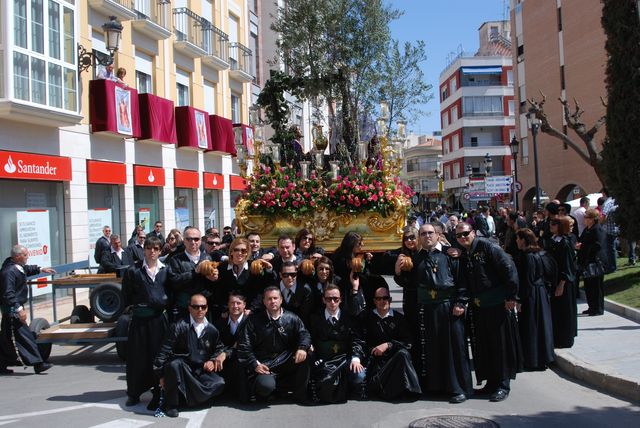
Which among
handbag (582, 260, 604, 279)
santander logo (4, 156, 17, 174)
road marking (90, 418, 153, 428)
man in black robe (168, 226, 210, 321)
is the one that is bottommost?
road marking (90, 418, 153, 428)

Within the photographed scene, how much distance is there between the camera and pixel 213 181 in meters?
26.3

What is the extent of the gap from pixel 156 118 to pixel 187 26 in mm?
5144

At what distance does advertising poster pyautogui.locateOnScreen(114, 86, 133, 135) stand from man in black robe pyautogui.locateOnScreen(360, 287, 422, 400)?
12.8 metres

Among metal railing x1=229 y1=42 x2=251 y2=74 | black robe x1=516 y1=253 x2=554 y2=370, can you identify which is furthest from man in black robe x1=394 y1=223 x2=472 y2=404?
metal railing x1=229 y1=42 x2=251 y2=74

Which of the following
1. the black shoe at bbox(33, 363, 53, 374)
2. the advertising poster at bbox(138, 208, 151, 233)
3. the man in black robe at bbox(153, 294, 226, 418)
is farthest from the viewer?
the advertising poster at bbox(138, 208, 151, 233)

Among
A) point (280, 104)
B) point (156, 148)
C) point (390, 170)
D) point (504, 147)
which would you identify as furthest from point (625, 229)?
point (504, 147)

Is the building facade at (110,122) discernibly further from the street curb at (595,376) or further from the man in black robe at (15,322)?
the street curb at (595,376)


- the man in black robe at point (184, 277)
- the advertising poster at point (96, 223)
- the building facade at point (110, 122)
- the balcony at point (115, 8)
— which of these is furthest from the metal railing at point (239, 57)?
the man in black robe at point (184, 277)

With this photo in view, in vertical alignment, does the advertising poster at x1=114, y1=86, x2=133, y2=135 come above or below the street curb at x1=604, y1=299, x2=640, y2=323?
above

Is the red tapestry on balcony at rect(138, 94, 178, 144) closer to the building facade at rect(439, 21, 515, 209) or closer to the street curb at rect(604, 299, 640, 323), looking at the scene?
the street curb at rect(604, 299, 640, 323)

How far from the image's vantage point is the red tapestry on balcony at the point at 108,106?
1748 centimetres

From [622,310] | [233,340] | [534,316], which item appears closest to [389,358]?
[233,340]

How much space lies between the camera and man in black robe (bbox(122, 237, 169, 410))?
23.5 feet

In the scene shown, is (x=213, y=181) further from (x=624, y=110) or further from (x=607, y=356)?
(x=607, y=356)
